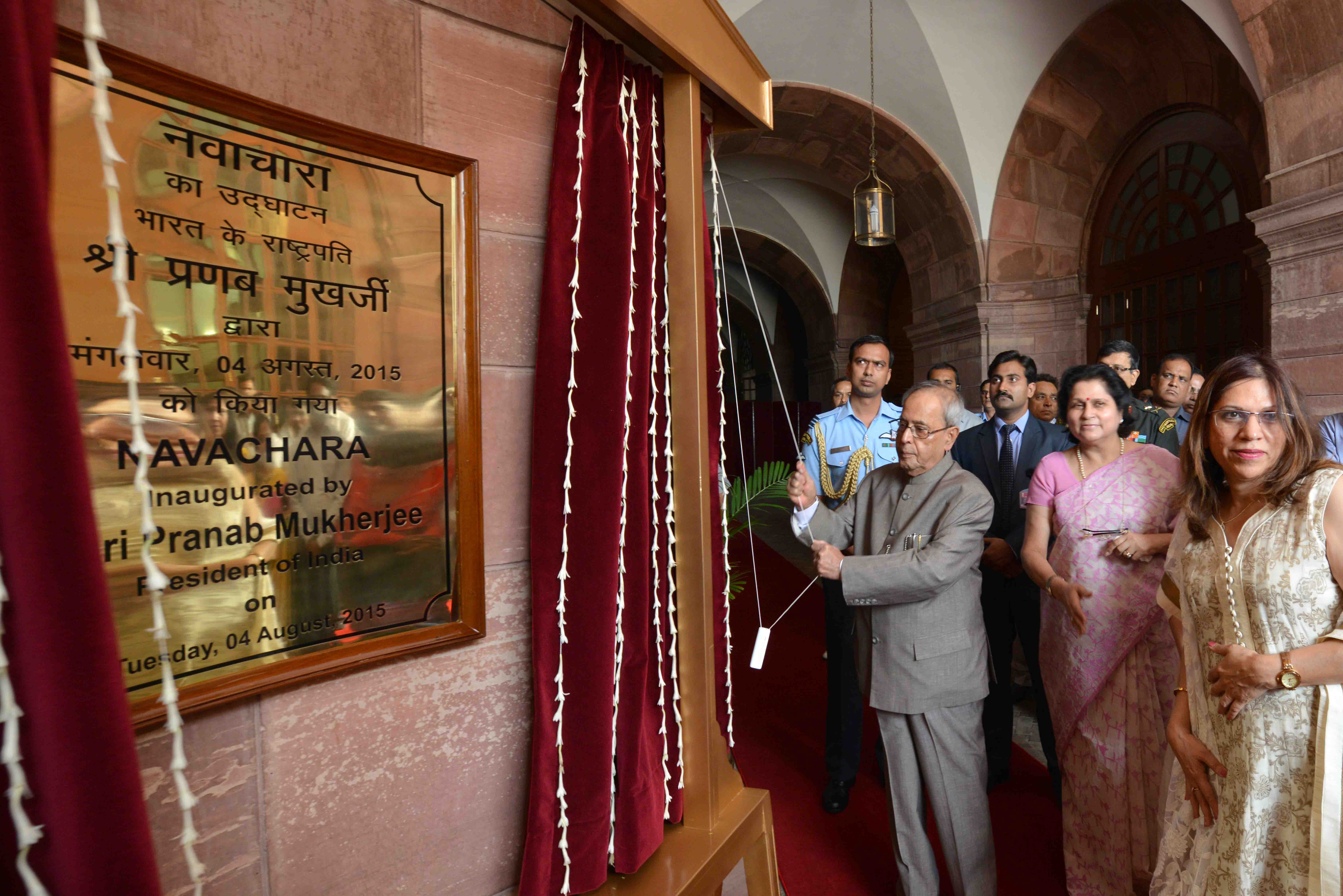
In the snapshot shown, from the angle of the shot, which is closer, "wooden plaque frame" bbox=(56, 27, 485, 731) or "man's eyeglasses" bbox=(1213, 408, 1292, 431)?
"wooden plaque frame" bbox=(56, 27, 485, 731)

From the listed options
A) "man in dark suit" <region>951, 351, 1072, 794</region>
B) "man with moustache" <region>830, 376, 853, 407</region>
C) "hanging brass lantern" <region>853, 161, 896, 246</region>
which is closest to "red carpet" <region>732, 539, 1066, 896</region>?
"man in dark suit" <region>951, 351, 1072, 794</region>

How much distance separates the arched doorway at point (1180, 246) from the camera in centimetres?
486

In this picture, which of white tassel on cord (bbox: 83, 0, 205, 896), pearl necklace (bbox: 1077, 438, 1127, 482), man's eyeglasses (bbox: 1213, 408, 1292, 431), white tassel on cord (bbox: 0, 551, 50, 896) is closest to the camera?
white tassel on cord (bbox: 0, 551, 50, 896)

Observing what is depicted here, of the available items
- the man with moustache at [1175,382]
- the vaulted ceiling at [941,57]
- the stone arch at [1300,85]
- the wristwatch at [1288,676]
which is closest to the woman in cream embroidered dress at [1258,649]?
the wristwatch at [1288,676]

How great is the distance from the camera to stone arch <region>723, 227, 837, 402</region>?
11.0 metres

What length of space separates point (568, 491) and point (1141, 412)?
2.70 meters

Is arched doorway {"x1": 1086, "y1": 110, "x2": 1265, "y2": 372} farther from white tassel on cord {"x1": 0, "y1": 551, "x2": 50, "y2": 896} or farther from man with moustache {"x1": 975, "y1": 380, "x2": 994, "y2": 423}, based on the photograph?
white tassel on cord {"x1": 0, "y1": 551, "x2": 50, "y2": 896}

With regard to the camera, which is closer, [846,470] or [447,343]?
[447,343]

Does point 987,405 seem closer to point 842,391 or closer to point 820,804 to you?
point 842,391

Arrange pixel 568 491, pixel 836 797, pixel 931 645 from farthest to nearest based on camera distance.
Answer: pixel 836 797, pixel 931 645, pixel 568 491

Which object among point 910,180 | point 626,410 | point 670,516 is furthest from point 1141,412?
point 910,180

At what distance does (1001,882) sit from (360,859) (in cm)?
199

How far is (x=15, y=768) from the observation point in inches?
26.2

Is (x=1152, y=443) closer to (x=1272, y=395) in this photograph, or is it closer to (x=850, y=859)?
(x=1272, y=395)
